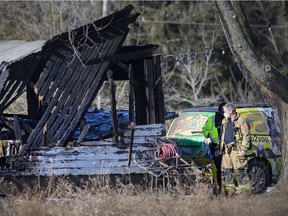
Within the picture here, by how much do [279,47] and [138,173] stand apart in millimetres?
28401

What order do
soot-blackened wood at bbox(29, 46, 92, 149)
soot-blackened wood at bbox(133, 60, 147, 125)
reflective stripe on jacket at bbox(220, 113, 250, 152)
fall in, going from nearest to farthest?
soot-blackened wood at bbox(29, 46, 92, 149) < reflective stripe on jacket at bbox(220, 113, 250, 152) < soot-blackened wood at bbox(133, 60, 147, 125)

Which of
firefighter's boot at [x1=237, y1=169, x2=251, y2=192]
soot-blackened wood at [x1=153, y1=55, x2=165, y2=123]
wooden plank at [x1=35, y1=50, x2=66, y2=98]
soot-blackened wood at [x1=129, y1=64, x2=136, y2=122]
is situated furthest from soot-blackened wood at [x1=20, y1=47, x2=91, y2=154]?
firefighter's boot at [x1=237, y1=169, x2=251, y2=192]

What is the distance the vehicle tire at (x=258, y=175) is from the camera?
15.7 m

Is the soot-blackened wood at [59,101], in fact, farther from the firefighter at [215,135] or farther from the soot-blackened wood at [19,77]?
the firefighter at [215,135]

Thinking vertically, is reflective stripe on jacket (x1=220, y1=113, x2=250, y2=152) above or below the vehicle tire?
above

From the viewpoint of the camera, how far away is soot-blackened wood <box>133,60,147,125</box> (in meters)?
15.8

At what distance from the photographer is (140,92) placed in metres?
15.9

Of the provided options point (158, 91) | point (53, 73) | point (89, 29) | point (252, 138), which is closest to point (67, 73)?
point (53, 73)

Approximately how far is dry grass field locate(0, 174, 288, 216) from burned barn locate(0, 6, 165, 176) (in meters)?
1.46

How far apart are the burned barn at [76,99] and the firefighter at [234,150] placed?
4.46 feet

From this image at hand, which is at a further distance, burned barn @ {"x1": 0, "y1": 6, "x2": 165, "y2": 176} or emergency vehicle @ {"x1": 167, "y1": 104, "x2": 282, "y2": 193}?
emergency vehicle @ {"x1": 167, "y1": 104, "x2": 282, "y2": 193}

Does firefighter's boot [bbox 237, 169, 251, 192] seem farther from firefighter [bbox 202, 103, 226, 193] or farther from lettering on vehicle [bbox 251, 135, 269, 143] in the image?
lettering on vehicle [bbox 251, 135, 269, 143]

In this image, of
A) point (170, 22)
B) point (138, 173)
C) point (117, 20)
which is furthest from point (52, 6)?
point (138, 173)

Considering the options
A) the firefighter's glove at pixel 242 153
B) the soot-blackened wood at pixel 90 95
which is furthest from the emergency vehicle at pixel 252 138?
the soot-blackened wood at pixel 90 95
